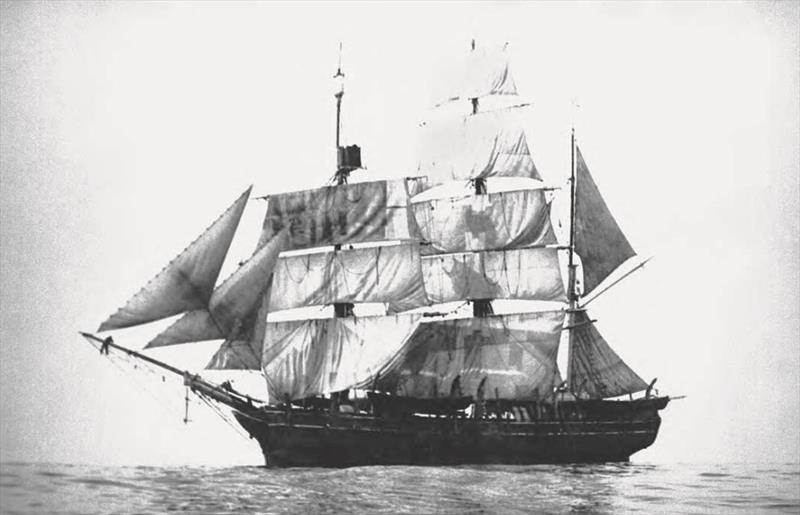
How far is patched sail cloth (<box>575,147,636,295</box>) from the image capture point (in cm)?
3950

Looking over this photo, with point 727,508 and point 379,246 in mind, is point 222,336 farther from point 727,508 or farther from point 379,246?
point 727,508

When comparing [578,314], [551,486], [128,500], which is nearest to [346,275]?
[578,314]

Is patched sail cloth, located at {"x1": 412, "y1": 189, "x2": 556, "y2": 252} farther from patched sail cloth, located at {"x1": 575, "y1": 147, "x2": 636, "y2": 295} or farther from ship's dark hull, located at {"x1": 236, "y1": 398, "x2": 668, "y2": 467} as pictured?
ship's dark hull, located at {"x1": 236, "y1": 398, "x2": 668, "y2": 467}

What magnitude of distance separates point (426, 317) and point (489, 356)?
98.9 inches

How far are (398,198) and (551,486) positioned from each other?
12.0m

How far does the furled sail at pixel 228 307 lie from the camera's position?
3275 centimetres

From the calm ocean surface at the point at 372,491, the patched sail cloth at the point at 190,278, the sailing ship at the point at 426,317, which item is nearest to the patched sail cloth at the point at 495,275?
the sailing ship at the point at 426,317

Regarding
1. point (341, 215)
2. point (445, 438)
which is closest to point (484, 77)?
point (341, 215)

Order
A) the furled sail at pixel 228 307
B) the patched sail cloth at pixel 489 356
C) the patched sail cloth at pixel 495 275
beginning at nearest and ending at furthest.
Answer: the furled sail at pixel 228 307, the patched sail cloth at pixel 489 356, the patched sail cloth at pixel 495 275

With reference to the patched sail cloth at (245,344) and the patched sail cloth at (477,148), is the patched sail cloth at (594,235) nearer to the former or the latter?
the patched sail cloth at (477,148)

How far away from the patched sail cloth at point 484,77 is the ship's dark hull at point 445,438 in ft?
36.5

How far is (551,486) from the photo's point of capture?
28.4m

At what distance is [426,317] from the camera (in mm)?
41219

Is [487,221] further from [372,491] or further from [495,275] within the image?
[372,491]
